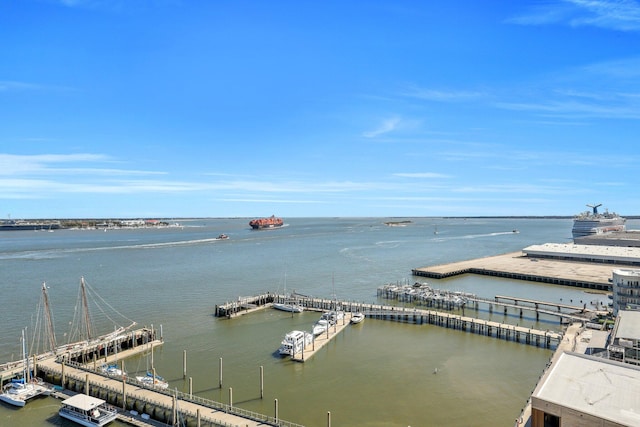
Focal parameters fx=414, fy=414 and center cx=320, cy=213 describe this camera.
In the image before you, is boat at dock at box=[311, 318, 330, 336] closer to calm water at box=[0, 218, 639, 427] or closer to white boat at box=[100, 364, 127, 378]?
calm water at box=[0, 218, 639, 427]

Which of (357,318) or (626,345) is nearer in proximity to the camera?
(626,345)

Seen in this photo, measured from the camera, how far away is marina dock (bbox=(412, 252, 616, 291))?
219ft

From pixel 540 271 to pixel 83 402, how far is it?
7393 centimetres

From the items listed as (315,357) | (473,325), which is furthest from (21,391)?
(473,325)

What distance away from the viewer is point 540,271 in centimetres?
7512

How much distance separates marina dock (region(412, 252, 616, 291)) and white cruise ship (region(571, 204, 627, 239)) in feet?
233

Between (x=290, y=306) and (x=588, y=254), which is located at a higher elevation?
(x=588, y=254)

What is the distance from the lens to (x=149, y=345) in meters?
37.6

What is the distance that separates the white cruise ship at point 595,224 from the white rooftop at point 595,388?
142303 millimetres

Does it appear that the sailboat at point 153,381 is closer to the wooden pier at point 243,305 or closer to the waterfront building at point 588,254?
the wooden pier at point 243,305

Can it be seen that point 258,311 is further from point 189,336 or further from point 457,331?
point 457,331

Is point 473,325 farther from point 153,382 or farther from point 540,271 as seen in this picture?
point 540,271

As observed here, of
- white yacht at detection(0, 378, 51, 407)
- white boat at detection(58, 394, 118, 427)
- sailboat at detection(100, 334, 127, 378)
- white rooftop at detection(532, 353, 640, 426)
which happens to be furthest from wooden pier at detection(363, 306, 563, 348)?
white yacht at detection(0, 378, 51, 407)

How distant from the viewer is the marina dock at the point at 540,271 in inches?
2622
